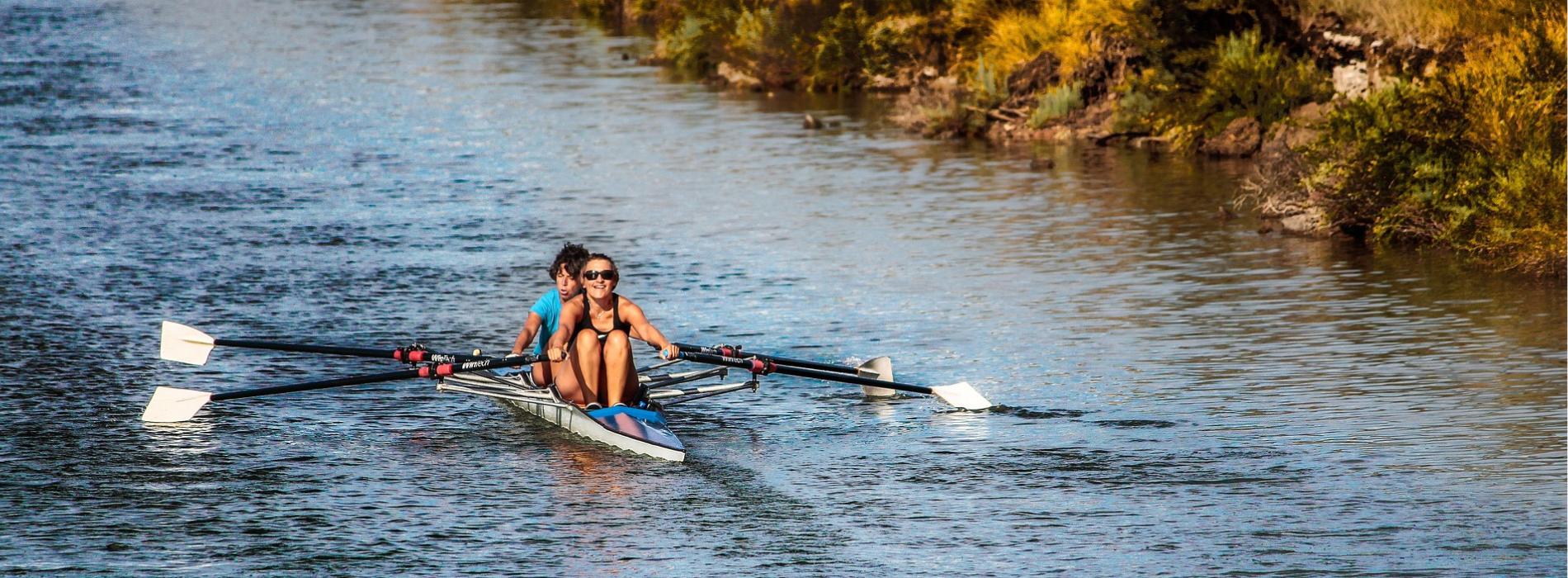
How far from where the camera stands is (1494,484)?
486 inches

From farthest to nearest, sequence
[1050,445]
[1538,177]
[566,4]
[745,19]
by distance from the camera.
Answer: [566,4] → [745,19] → [1538,177] → [1050,445]

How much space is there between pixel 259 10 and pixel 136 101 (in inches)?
1124

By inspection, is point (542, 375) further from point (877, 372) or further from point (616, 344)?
point (877, 372)

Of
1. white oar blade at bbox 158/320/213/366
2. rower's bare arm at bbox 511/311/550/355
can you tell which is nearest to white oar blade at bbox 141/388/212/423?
white oar blade at bbox 158/320/213/366

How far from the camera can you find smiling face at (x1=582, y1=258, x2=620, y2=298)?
14281mm

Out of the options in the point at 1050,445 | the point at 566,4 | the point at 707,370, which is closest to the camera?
the point at 1050,445

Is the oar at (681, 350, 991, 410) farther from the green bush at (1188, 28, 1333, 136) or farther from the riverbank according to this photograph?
the green bush at (1188, 28, 1333, 136)

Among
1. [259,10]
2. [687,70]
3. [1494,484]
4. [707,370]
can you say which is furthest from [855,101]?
[259,10]

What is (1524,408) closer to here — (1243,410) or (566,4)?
(1243,410)

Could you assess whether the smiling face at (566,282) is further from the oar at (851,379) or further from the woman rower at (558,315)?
the oar at (851,379)

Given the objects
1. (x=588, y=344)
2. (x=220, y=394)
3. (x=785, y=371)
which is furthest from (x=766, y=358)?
(x=220, y=394)

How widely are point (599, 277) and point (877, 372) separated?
7.23 feet

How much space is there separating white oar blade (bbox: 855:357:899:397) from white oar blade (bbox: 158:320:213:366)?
4.60 metres

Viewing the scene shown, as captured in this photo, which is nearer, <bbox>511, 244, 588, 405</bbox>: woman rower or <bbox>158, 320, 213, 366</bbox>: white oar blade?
<bbox>511, 244, 588, 405</bbox>: woman rower
